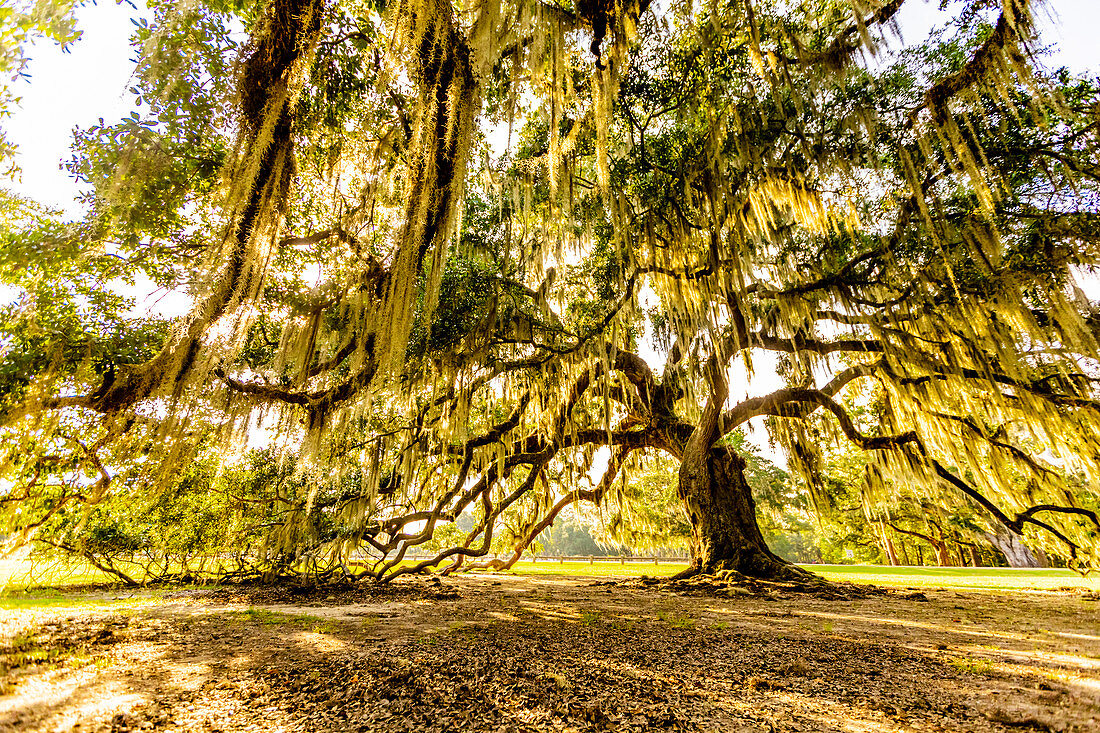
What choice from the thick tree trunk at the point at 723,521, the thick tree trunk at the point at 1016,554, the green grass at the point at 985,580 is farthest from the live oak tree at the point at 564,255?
the thick tree trunk at the point at 1016,554

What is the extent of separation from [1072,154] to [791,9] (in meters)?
3.77

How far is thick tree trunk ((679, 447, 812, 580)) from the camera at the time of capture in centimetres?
689

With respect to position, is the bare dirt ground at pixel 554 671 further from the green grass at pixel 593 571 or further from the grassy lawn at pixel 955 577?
the green grass at pixel 593 571

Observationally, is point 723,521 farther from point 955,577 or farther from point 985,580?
point 955,577

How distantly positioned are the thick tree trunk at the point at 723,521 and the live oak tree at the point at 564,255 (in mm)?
71

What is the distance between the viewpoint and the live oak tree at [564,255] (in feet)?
12.0

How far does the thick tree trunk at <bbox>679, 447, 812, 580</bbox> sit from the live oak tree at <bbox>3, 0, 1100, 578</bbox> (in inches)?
2.8

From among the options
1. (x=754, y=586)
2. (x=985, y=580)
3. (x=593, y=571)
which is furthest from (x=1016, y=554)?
(x=754, y=586)

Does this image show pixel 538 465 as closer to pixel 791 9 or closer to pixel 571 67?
pixel 571 67

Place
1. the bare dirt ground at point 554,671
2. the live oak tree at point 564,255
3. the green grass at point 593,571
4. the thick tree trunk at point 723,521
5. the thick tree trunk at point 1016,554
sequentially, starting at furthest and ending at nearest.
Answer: the thick tree trunk at point 1016,554 → the green grass at point 593,571 → the thick tree trunk at point 723,521 → the live oak tree at point 564,255 → the bare dirt ground at point 554,671

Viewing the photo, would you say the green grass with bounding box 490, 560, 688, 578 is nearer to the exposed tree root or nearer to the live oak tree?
the exposed tree root

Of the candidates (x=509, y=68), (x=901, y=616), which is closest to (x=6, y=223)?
(x=509, y=68)

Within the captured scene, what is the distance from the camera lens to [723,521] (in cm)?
725

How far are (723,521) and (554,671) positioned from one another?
18.6 ft
